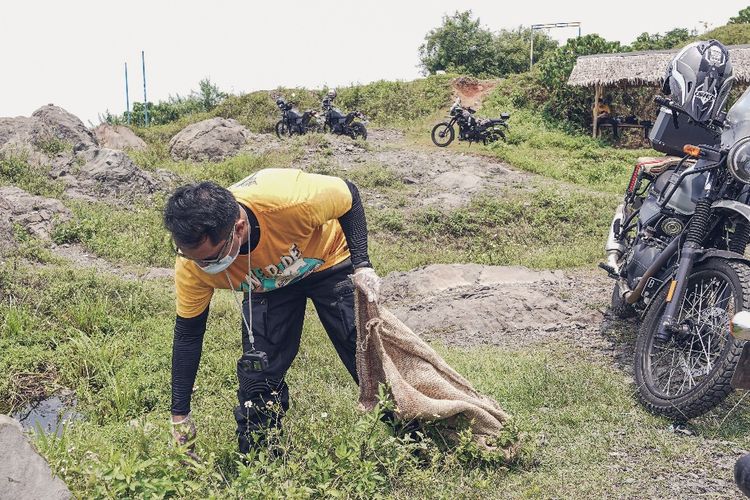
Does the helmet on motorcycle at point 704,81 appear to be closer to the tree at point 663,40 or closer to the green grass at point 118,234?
the green grass at point 118,234

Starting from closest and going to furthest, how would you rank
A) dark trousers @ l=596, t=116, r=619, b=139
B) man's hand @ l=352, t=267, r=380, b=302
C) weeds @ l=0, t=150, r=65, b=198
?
man's hand @ l=352, t=267, r=380, b=302 < weeds @ l=0, t=150, r=65, b=198 < dark trousers @ l=596, t=116, r=619, b=139

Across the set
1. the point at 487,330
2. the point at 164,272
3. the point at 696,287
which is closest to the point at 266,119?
the point at 164,272

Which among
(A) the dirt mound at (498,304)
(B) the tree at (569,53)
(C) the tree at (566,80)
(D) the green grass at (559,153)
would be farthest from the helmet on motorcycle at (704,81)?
(B) the tree at (569,53)

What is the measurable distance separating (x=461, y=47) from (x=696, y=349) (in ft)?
104

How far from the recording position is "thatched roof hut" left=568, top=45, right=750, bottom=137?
19516 mm

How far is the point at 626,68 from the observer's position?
20109 millimetres

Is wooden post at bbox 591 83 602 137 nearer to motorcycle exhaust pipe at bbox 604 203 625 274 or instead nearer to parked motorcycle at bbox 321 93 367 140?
parked motorcycle at bbox 321 93 367 140

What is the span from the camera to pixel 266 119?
2278cm

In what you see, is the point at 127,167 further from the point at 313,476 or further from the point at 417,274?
the point at 313,476

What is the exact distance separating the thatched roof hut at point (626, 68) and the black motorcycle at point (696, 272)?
16.4 meters

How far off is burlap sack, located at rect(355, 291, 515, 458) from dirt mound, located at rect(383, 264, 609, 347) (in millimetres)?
2261

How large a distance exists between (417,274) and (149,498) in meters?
4.99

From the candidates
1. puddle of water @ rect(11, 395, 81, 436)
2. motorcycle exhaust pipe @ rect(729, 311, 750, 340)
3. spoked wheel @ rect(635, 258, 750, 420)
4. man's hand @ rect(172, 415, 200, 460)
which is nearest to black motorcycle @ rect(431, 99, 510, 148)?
puddle of water @ rect(11, 395, 81, 436)

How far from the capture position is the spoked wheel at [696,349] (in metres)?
3.45
